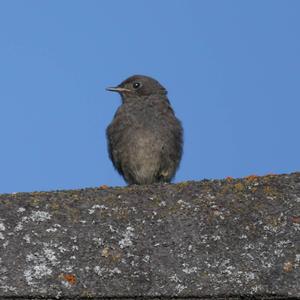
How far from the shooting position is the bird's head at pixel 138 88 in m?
9.76

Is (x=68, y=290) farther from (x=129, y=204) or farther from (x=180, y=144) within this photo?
(x=180, y=144)

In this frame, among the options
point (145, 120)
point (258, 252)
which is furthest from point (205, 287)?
point (145, 120)

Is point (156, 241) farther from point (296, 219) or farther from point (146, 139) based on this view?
point (146, 139)

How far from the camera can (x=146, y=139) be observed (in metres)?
9.02

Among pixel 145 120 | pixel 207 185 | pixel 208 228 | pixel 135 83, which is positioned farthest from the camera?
pixel 135 83

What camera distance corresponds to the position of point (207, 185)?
4520 millimetres

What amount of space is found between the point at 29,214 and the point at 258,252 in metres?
1.24

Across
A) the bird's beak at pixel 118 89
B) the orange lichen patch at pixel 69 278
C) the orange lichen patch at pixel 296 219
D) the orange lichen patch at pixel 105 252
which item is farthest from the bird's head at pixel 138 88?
the orange lichen patch at pixel 69 278

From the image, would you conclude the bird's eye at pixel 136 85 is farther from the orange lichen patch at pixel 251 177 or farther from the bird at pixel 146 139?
the orange lichen patch at pixel 251 177

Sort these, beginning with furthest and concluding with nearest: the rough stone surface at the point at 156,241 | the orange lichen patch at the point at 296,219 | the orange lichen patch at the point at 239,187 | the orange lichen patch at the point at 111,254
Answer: the orange lichen patch at the point at 239,187 → the orange lichen patch at the point at 296,219 → the orange lichen patch at the point at 111,254 → the rough stone surface at the point at 156,241

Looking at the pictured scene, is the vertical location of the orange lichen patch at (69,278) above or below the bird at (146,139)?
below

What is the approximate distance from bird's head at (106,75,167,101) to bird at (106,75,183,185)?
0.11 m

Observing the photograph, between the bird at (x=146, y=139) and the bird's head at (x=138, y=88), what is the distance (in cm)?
11

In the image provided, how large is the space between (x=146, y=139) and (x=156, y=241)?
195 inches
